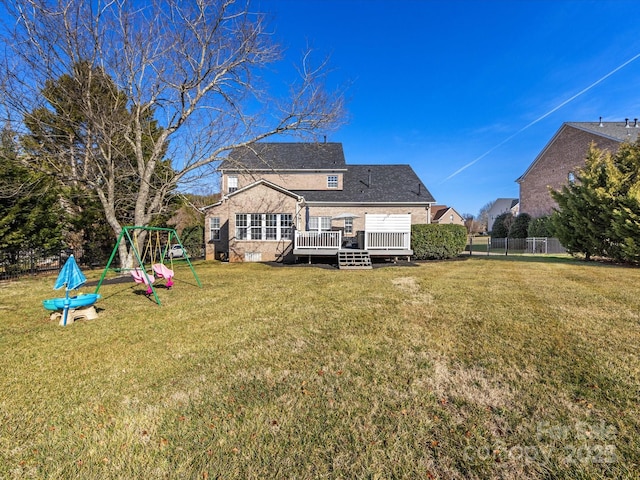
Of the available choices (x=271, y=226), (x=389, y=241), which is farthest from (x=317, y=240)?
(x=389, y=241)

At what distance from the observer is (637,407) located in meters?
2.83

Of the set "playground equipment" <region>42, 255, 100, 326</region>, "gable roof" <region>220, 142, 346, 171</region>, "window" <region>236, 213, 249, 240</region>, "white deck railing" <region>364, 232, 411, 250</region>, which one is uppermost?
"gable roof" <region>220, 142, 346, 171</region>

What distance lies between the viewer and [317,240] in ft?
51.8

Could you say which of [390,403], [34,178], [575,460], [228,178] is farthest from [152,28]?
[575,460]

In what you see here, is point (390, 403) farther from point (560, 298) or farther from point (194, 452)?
point (560, 298)

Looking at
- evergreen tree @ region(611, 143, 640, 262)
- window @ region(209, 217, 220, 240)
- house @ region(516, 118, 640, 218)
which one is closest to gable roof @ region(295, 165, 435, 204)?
window @ region(209, 217, 220, 240)

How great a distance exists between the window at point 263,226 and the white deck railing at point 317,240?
1.59m

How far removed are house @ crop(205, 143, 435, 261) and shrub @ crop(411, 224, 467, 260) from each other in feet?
2.66

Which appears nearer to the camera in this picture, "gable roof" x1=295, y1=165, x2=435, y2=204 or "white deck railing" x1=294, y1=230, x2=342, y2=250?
"white deck railing" x1=294, y1=230, x2=342, y2=250

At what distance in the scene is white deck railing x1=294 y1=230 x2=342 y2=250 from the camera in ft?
51.6

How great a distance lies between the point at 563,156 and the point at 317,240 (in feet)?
85.0

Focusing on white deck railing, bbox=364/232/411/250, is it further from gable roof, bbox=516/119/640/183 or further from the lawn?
gable roof, bbox=516/119/640/183

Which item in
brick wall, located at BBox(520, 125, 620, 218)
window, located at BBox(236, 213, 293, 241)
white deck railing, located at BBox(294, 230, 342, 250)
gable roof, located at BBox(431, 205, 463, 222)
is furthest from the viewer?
gable roof, located at BBox(431, 205, 463, 222)

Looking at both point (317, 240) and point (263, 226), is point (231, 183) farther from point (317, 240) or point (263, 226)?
point (317, 240)
